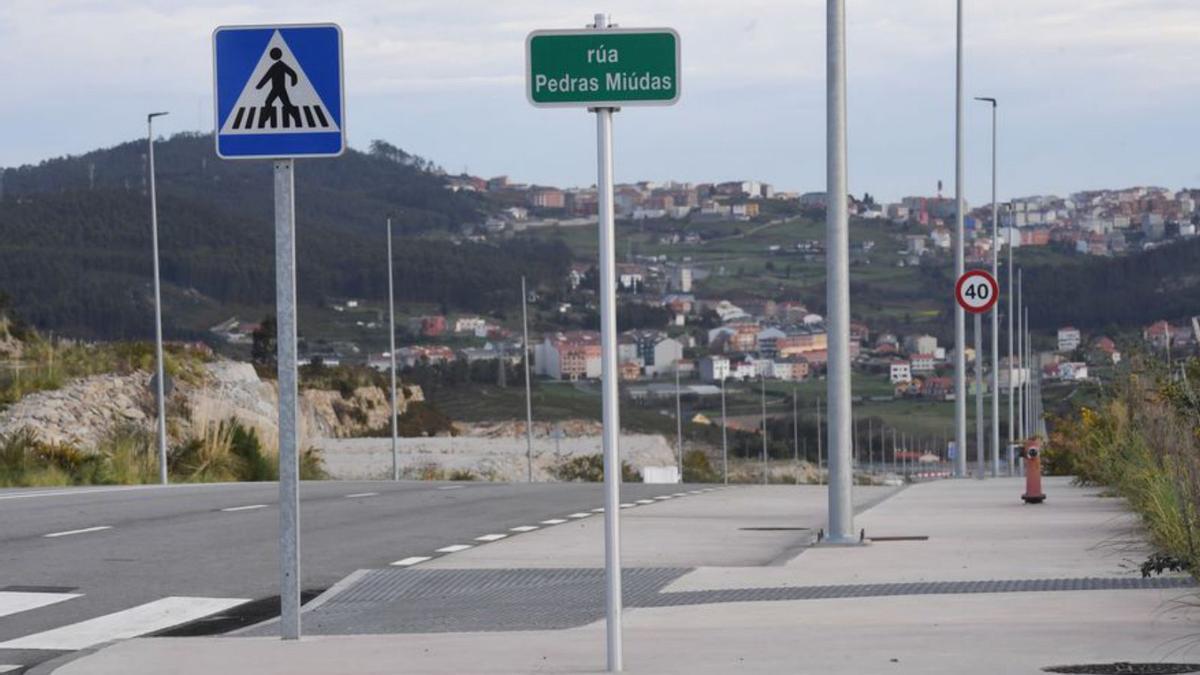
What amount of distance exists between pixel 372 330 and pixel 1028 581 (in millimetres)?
115550

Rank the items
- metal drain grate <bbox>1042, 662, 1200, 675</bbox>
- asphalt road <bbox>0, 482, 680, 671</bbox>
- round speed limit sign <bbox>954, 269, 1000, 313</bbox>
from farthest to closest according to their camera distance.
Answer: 1. round speed limit sign <bbox>954, 269, 1000, 313</bbox>
2. asphalt road <bbox>0, 482, 680, 671</bbox>
3. metal drain grate <bbox>1042, 662, 1200, 675</bbox>

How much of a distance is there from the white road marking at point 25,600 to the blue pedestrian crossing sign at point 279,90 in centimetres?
402

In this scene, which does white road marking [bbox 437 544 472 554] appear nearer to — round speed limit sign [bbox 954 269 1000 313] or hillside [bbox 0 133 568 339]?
round speed limit sign [bbox 954 269 1000 313]

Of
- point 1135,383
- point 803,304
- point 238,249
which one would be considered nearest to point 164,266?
point 238,249

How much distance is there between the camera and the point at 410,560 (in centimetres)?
1670

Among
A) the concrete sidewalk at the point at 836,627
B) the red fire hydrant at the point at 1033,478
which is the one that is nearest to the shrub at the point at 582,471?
the red fire hydrant at the point at 1033,478

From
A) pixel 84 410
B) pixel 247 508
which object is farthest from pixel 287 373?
pixel 84 410

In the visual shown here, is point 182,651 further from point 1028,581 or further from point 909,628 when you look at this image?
point 1028,581

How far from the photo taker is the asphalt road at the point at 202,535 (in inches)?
564

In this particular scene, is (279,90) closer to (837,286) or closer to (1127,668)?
(1127,668)

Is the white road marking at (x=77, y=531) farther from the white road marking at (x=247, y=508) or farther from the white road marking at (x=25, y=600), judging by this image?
the white road marking at (x=25, y=600)

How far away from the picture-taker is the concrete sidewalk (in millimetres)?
9734

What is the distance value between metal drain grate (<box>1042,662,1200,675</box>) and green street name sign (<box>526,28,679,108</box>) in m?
2.91

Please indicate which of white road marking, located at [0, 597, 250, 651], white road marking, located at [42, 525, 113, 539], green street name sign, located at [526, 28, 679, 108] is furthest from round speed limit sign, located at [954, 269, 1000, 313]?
green street name sign, located at [526, 28, 679, 108]
